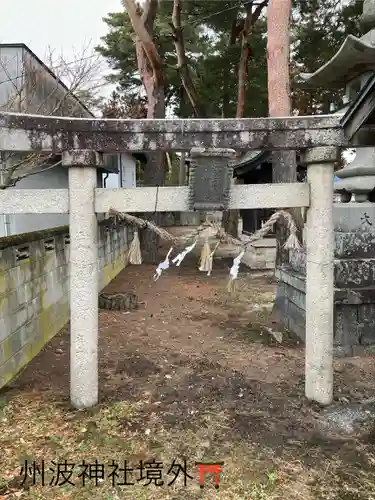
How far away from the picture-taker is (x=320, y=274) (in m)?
5.27

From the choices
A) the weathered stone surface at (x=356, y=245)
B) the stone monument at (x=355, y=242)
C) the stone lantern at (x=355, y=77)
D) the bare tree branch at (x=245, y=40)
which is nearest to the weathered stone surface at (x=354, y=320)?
the stone monument at (x=355, y=242)

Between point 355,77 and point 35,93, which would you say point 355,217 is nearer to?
point 355,77

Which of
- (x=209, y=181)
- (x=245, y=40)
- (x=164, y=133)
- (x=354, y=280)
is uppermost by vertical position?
(x=245, y=40)

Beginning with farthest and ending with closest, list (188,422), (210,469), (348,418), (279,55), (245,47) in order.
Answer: (245,47) → (279,55) → (348,418) → (188,422) → (210,469)

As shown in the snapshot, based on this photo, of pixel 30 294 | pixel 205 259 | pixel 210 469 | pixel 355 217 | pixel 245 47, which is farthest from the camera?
pixel 245 47

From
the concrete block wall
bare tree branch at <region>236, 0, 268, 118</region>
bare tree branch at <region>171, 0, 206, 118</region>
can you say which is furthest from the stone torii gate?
bare tree branch at <region>236, 0, 268, 118</region>

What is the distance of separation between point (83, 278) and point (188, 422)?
2099 millimetres

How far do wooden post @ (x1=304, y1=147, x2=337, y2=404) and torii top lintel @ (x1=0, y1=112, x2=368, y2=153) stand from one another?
295mm

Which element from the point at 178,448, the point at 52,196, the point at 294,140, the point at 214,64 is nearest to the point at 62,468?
the point at 178,448

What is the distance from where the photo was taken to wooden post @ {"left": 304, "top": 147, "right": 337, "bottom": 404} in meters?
5.20

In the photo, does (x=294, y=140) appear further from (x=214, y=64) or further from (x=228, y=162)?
(x=214, y=64)

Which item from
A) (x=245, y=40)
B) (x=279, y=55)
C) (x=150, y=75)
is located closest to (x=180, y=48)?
(x=150, y=75)

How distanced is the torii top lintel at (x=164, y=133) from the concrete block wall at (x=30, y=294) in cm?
163

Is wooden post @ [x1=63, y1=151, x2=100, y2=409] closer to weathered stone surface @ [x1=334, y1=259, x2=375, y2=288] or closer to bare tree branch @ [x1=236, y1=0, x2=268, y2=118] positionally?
weathered stone surface @ [x1=334, y1=259, x2=375, y2=288]
